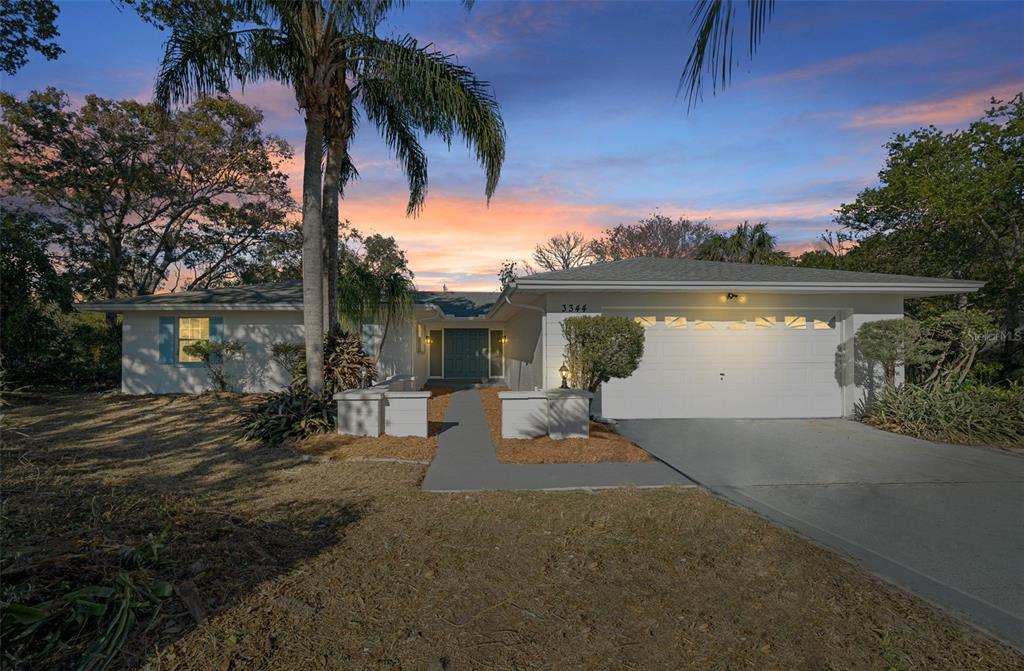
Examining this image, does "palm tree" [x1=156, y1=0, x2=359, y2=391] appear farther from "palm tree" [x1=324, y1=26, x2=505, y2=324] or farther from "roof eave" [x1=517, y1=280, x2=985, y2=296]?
"roof eave" [x1=517, y1=280, x2=985, y2=296]

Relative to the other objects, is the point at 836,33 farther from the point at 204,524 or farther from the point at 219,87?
the point at 219,87

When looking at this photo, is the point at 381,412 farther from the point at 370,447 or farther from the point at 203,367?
the point at 203,367

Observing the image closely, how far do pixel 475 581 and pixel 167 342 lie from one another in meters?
14.6

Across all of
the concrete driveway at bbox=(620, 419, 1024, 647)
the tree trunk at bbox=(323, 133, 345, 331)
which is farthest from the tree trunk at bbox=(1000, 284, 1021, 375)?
the tree trunk at bbox=(323, 133, 345, 331)

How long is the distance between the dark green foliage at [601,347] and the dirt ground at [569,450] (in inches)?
43.1

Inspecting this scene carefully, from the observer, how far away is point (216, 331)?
14.5 m

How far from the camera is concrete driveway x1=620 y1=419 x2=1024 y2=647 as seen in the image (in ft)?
11.7

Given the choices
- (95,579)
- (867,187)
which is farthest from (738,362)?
(867,187)

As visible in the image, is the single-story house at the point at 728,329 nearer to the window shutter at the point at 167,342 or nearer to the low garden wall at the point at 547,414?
the low garden wall at the point at 547,414

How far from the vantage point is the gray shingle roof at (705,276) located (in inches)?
380

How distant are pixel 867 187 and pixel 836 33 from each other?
18167mm

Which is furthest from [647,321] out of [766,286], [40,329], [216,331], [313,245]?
[40,329]

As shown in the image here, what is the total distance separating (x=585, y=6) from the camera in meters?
3.18

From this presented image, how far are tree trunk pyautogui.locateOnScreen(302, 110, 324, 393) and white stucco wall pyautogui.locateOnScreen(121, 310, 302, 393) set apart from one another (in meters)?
6.48
